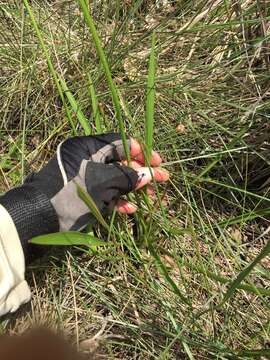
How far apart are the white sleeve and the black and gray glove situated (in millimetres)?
22

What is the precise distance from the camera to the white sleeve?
1.00 meters

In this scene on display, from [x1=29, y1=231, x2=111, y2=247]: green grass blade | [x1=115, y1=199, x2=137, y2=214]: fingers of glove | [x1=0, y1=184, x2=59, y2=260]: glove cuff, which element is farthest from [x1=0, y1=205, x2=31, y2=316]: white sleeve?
[x1=115, y1=199, x2=137, y2=214]: fingers of glove

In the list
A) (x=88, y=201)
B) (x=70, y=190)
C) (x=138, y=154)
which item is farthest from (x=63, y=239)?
(x=138, y=154)

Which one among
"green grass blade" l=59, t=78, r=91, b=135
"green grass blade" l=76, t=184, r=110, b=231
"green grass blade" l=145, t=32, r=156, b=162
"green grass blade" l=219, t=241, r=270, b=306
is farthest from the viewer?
"green grass blade" l=59, t=78, r=91, b=135

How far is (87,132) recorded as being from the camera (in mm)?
1186

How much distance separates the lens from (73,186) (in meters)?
1.08

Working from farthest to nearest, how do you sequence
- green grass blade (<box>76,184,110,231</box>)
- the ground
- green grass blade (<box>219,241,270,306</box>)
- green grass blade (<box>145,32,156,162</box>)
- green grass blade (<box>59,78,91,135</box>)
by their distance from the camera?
green grass blade (<box>59,78,91,135</box>)
the ground
green grass blade (<box>145,32,156,162</box>)
green grass blade (<box>76,184,110,231</box>)
green grass blade (<box>219,241,270,306</box>)

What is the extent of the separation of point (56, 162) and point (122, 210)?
0.19 metres

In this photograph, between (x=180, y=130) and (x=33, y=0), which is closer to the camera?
(x=180, y=130)

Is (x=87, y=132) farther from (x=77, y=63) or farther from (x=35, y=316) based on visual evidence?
(x=35, y=316)

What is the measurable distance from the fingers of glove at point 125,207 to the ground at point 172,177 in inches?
0.8

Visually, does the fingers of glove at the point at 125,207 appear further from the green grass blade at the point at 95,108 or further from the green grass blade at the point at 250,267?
the green grass blade at the point at 250,267

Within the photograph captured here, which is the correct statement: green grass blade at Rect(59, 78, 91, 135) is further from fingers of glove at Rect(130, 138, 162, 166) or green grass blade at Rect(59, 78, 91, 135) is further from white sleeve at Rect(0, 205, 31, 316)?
white sleeve at Rect(0, 205, 31, 316)

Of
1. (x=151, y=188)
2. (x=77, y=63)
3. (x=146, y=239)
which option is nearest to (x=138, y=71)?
(x=77, y=63)
